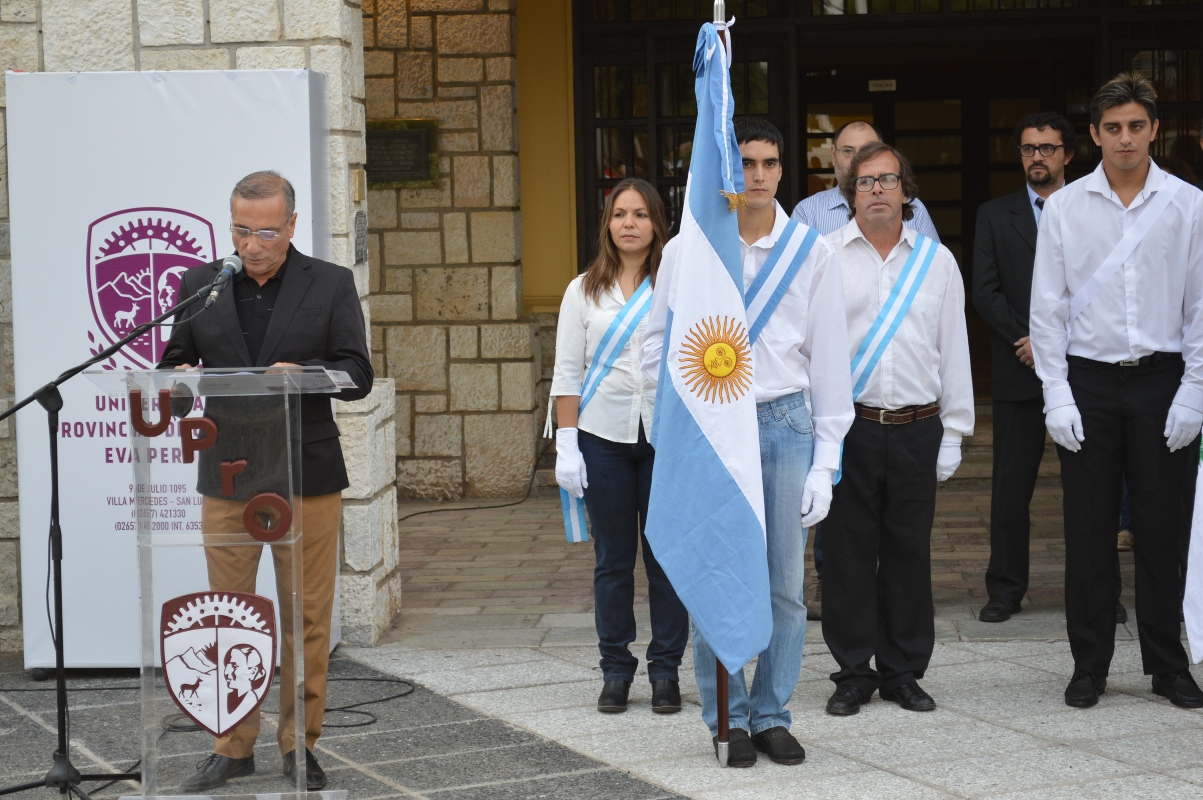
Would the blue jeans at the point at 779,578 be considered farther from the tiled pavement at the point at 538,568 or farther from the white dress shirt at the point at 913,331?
the tiled pavement at the point at 538,568

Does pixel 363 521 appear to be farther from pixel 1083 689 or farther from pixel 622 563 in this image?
pixel 1083 689

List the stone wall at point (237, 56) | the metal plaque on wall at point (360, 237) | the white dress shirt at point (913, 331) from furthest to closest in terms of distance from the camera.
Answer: the metal plaque on wall at point (360, 237), the stone wall at point (237, 56), the white dress shirt at point (913, 331)

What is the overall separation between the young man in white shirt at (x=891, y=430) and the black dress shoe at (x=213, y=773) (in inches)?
79.8

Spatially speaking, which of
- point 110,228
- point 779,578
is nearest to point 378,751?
point 779,578

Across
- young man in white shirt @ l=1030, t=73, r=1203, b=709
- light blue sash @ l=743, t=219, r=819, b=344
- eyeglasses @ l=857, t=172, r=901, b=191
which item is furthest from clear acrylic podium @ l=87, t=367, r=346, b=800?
young man in white shirt @ l=1030, t=73, r=1203, b=709

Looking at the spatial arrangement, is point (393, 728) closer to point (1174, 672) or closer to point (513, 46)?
point (1174, 672)

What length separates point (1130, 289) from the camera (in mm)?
4605

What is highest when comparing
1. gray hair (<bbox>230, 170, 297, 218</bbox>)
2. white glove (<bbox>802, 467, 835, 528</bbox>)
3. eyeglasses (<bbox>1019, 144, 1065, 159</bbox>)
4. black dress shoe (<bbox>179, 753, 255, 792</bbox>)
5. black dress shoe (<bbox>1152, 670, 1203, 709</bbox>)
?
eyeglasses (<bbox>1019, 144, 1065, 159</bbox>)

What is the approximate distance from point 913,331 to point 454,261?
15.3 feet

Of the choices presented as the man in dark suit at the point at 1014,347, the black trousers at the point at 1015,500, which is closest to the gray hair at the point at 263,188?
the man in dark suit at the point at 1014,347

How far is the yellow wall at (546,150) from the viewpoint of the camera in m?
8.97

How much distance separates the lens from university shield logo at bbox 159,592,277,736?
3568mm

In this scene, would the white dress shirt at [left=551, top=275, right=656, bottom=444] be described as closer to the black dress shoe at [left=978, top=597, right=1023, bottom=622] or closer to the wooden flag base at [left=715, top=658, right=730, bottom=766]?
the wooden flag base at [left=715, top=658, right=730, bottom=766]

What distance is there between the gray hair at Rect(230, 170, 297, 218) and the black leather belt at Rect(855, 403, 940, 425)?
199 cm
